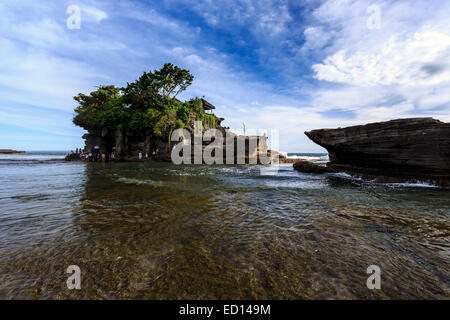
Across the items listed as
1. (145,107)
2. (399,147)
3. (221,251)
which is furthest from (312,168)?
(145,107)

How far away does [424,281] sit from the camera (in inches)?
86.4

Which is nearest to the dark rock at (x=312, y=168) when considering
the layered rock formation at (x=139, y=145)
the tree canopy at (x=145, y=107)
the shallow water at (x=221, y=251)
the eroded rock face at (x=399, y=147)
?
the eroded rock face at (x=399, y=147)

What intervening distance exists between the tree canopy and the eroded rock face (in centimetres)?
2783

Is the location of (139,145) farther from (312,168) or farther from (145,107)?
(312,168)

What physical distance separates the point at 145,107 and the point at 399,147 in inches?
1438

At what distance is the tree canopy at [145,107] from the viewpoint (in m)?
A: 32.6

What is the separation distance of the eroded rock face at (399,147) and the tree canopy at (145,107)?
27.8m

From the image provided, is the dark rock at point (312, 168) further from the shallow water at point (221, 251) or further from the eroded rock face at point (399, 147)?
the shallow water at point (221, 251)

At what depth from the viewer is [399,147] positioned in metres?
11.0

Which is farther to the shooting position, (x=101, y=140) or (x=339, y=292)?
(x=101, y=140)
